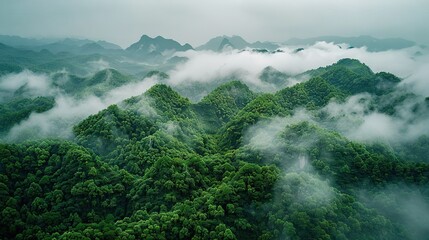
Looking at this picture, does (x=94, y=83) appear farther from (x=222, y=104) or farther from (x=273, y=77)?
(x=222, y=104)

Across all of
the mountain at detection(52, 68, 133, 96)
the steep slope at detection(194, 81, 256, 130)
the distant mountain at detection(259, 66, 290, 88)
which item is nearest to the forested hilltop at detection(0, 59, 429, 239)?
the steep slope at detection(194, 81, 256, 130)

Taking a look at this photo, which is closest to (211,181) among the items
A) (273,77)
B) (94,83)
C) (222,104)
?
(222,104)

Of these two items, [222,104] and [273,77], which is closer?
[222,104]

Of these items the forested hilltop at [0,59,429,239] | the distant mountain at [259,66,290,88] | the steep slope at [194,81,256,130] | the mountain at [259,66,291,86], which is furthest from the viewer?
the distant mountain at [259,66,290,88]

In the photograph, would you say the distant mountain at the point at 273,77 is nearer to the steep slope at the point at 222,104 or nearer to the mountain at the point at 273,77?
the mountain at the point at 273,77

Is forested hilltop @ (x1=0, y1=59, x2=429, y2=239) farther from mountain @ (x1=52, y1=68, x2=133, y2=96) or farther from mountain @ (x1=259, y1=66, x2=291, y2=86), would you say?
mountain @ (x1=259, y1=66, x2=291, y2=86)

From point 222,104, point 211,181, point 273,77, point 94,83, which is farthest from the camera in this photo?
point 273,77

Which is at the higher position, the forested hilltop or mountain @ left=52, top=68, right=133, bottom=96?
the forested hilltop

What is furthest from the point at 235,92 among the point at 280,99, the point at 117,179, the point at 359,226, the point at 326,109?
the point at 359,226
